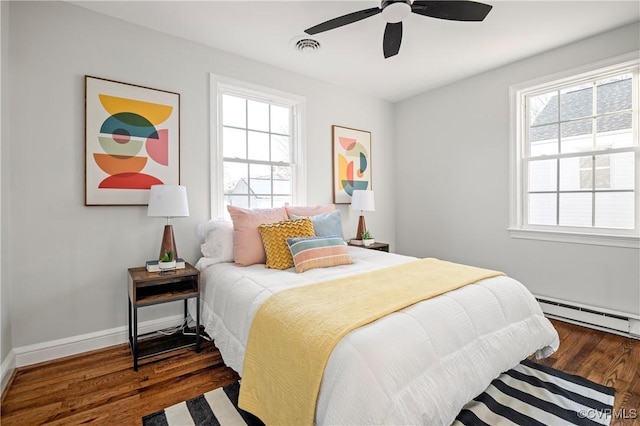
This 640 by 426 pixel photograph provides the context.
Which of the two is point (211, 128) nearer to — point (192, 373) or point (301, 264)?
point (301, 264)

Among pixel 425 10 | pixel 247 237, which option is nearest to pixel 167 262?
pixel 247 237

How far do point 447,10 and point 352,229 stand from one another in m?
2.67

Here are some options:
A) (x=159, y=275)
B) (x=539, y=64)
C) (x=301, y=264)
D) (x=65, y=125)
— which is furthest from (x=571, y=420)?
(x=65, y=125)

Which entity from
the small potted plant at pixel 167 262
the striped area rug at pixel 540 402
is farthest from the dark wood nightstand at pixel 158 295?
the striped area rug at pixel 540 402

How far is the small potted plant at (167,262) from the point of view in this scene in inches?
90.8

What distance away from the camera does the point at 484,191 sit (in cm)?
357

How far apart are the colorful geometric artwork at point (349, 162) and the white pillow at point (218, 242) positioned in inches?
61.5

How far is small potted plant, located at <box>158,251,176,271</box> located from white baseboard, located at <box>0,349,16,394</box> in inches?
39.6

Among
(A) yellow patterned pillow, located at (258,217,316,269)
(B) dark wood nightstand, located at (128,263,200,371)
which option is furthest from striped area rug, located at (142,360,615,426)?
(A) yellow patterned pillow, located at (258,217,316,269)

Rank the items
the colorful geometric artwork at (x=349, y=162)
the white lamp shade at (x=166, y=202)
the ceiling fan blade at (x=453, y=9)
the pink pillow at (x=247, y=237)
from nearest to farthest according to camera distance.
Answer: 1. the ceiling fan blade at (x=453, y=9)
2. the white lamp shade at (x=166, y=202)
3. the pink pillow at (x=247, y=237)
4. the colorful geometric artwork at (x=349, y=162)

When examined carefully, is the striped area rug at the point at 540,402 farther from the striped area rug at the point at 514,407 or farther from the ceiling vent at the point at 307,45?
the ceiling vent at the point at 307,45

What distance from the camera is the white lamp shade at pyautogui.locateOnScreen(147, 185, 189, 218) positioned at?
2280 millimetres

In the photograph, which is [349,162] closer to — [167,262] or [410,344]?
[167,262]

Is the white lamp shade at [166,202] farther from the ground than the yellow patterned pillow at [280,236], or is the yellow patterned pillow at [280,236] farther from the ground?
the white lamp shade at [166,202]
